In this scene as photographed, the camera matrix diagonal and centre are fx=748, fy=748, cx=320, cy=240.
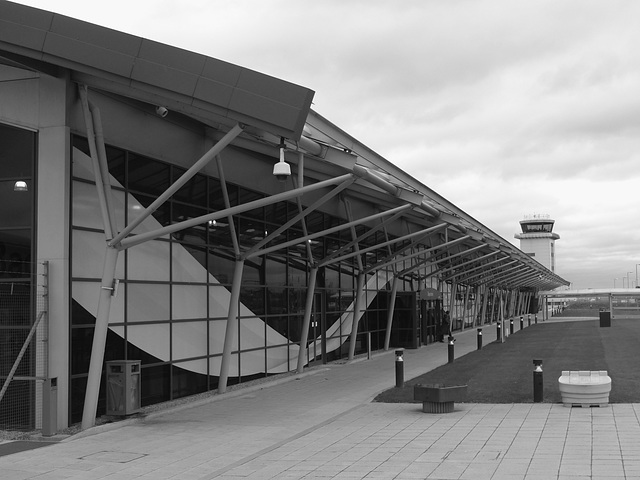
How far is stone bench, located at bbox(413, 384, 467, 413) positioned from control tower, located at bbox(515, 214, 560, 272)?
5526 inches

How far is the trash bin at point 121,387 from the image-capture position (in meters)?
13.0

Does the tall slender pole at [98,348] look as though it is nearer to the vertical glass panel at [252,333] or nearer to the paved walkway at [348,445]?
the paved walkway at [348,445]

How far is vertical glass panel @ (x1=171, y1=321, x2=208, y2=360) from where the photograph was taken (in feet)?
52.6

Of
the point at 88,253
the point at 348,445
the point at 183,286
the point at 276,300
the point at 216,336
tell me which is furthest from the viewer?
the point at 276,300

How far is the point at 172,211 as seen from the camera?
16172 mm

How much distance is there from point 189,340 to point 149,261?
2.25m

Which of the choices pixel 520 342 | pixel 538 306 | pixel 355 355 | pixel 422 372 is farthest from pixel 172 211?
pixel 538 306

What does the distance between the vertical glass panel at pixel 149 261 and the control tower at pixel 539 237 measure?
14009 cm

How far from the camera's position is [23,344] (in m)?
12.4

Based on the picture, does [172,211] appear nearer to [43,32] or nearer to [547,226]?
[43,32]

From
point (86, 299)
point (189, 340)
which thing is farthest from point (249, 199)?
point (86, 299)

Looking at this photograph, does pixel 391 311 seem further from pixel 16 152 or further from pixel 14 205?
pixel 16 152

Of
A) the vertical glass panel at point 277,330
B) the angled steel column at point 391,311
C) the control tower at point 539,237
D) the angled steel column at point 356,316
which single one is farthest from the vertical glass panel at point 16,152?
the control tower at point 539,237

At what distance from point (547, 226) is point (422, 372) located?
13671 centimetres
